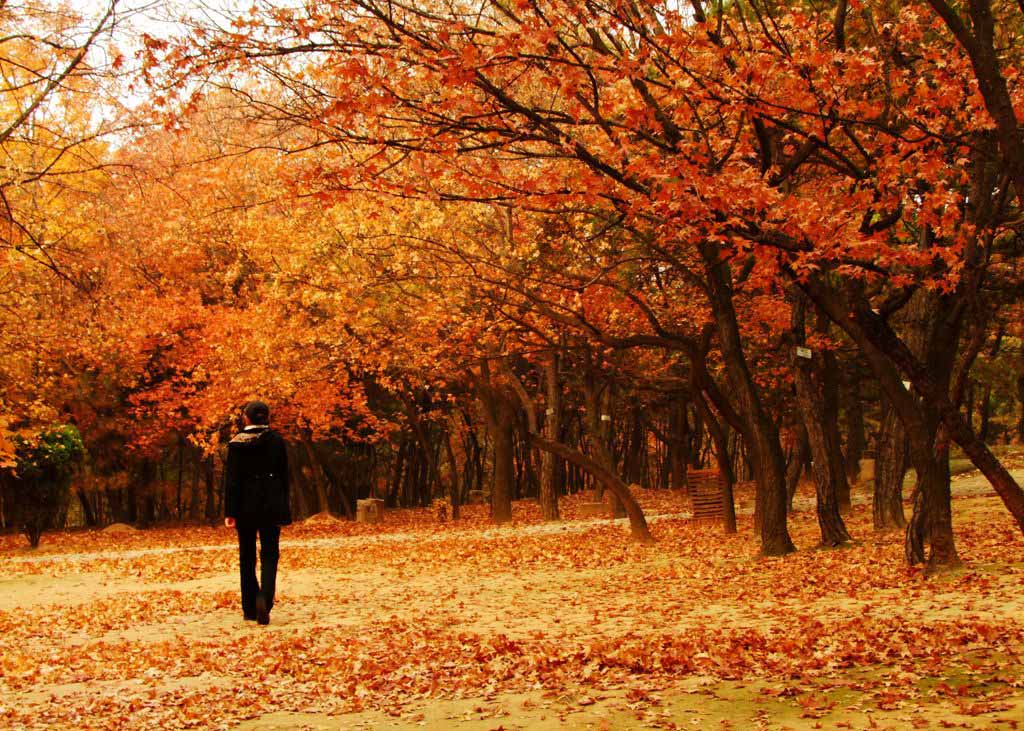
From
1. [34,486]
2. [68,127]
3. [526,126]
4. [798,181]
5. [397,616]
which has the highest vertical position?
[68,127]

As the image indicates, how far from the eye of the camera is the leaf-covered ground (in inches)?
244

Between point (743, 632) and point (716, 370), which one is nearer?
point (743, 632)

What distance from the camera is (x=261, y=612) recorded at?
10234 mm

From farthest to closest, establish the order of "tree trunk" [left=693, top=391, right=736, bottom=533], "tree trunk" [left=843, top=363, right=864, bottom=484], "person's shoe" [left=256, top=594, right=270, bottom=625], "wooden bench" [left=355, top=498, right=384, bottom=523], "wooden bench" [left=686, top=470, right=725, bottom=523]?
1. "wooden bench" [left=355, top=498, right=384, bottom=523]
2. "tree trunk" [left=843, top=363, right=864, bottom=484]
3. "wooden bench" [left=686, top=470, right=725, bottom=523]
4. "tree trunk" [left=693, top=391, right=736, bottom=533]
5. "person's shoe" [left=256, top=594, right=270, bottom=625]

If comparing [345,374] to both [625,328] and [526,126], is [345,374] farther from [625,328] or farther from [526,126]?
[526,126]

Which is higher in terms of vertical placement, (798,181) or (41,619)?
(798,181)

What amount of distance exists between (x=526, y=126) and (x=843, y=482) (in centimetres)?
1638

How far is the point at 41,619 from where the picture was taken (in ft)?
40.4

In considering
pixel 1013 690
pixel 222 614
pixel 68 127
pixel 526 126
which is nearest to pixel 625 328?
pixel 68 127

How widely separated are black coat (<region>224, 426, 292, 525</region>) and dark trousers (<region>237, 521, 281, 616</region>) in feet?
0.34

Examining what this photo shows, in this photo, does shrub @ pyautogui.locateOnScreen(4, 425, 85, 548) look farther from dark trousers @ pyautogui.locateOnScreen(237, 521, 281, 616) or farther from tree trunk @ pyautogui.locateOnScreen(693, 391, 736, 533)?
dark trousers @ pyautogui.locateOnScreen(237, 521, 281, 616)

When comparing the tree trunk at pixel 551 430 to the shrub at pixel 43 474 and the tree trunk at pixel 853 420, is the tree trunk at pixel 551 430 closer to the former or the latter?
the tree trunk at pixel 853 420

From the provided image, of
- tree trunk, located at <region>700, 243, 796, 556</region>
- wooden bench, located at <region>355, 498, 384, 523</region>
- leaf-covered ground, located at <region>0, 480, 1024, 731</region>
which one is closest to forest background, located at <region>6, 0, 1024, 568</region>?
tree trunk, located at <region>700, 243, 796, 556</region>

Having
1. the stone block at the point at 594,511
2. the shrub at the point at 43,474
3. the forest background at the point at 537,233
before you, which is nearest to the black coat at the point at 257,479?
the forest background at the point at 537,233
